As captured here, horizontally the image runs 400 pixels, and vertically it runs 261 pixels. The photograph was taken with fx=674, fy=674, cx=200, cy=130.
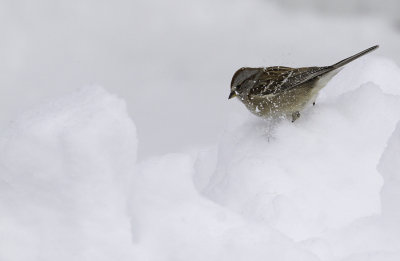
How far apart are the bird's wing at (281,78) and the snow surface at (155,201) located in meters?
0.88

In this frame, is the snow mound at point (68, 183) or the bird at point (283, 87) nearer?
the snow mound at point (68, 183)

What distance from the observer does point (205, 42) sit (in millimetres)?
7230

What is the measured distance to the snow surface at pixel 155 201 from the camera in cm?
258

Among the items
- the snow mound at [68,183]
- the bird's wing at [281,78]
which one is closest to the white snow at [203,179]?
the snow mound at [68,183]

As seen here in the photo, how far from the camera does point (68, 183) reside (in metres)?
2.66

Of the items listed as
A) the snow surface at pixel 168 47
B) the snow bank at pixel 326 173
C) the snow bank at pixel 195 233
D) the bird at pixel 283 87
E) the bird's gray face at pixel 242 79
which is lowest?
the snow bank at pixel 195 233

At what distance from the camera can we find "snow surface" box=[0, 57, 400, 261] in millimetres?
2582

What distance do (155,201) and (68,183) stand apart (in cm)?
37

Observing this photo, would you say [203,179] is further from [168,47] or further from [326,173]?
[168,47]

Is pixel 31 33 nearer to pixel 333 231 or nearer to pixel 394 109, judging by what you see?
pixel 394 109

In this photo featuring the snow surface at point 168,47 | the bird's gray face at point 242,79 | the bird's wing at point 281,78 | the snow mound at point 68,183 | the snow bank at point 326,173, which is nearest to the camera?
the snow mound at point 68,183

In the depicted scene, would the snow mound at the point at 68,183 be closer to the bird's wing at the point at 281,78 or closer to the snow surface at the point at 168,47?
the bird's wing at the point at 281,78

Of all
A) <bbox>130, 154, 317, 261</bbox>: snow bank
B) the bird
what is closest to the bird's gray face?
the bird

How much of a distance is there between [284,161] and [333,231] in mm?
658
